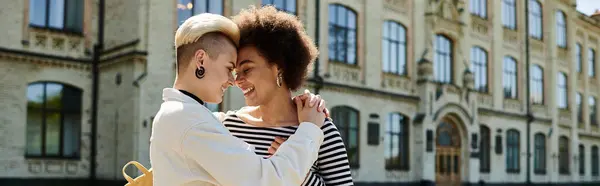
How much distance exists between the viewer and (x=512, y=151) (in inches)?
1278

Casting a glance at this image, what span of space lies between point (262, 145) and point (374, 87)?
21724 mm

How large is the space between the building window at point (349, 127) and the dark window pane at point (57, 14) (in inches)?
346

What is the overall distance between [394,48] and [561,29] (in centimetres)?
1469

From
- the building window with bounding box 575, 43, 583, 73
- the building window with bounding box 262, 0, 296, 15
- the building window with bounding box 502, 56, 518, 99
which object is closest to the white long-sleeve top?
the building window with bounding box 262, 0, 296, 15

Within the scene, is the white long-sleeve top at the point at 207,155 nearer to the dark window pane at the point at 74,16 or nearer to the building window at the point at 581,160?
the dark window pane at the point at 74,16

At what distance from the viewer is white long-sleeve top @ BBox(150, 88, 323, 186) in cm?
262

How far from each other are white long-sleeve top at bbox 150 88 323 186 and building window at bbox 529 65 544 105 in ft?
109

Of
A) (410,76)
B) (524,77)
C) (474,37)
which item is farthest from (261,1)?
(524,77)

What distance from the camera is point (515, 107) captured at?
32969 mm

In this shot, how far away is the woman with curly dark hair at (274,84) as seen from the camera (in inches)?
130

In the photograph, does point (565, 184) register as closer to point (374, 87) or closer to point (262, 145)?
point (374, 87)

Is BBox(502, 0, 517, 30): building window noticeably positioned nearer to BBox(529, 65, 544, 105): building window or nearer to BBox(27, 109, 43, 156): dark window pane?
BBox(529, 65, 544, 105): building window

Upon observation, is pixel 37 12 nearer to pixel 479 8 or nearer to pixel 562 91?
pixel 479 8

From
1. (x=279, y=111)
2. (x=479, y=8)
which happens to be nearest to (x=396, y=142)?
(x=479, y=8)
